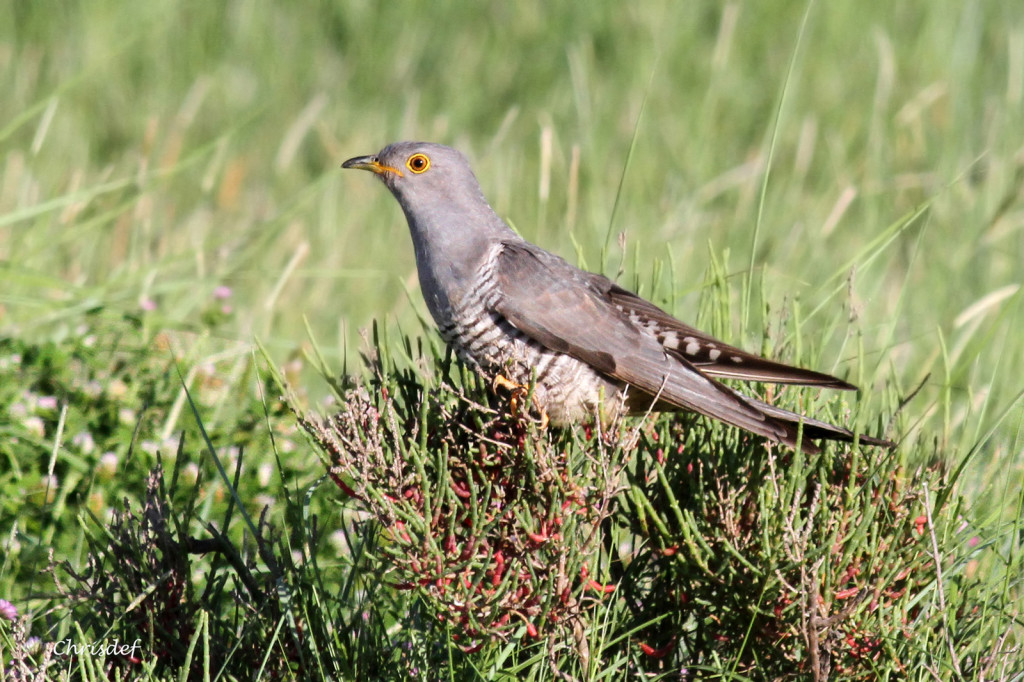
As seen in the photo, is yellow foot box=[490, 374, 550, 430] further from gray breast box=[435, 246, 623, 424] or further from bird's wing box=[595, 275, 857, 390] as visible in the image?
bird's wing box=[595, 275, 857, 390]

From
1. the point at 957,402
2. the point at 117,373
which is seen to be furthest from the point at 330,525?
the point at 957,402

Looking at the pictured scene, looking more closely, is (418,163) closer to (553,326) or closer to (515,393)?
(553,326)

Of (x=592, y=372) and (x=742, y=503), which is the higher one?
(x=592, y=372)

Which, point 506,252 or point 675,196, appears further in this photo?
point 675,196

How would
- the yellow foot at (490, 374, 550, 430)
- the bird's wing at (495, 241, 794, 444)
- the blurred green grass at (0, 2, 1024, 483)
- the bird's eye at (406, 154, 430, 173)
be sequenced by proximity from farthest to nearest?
the blurred green grass at (0, 2, 1024, 483)
the bird's eye at (406, 154, 430, 173)
the bird's wing at (495, 241, 794, 444)
the yellow foot at (490, 374, 550, 430)

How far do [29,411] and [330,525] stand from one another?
42.5 inches

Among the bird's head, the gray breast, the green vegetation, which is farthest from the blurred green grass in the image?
the gray breast

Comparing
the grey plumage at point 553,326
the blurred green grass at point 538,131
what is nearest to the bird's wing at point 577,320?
the grey plumage at point 553,326

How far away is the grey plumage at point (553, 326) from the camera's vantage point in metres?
3.01

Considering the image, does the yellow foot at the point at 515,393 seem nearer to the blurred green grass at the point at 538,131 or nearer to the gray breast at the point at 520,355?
the gray breast at the point at 520,355

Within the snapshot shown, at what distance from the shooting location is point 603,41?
8266 mm

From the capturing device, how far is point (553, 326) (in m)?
3.34

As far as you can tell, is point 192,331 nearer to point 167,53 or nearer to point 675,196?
point 675,196

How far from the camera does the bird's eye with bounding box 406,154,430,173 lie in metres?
3.76
